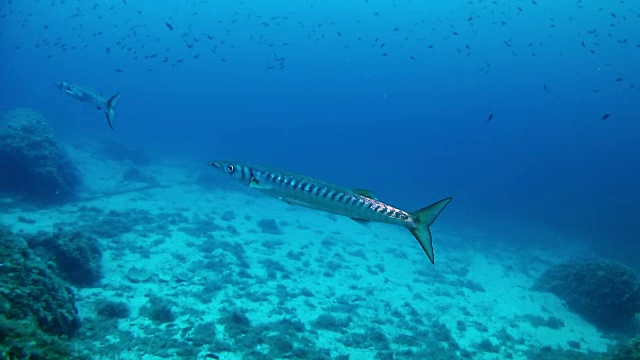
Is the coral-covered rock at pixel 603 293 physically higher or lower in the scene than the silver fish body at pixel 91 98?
lower

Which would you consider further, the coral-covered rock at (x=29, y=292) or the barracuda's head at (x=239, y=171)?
the barracuda's head at (x=239, y=171)

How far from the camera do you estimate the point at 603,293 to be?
15.8m

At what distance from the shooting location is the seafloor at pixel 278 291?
9.40m

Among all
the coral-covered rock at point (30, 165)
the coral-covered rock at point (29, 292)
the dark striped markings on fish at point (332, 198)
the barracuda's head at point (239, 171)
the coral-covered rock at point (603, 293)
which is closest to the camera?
the coral-covered rock at point (29, 292)

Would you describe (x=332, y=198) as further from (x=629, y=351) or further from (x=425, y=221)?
(x=629, y=351)

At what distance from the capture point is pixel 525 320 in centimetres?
1506

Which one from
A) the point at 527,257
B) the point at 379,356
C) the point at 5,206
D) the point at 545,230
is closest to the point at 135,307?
the point at 379,356

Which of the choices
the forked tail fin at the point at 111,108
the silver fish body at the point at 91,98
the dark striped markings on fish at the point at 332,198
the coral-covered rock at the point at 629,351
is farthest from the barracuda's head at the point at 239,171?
the coral-covered rock at the point at 629,351

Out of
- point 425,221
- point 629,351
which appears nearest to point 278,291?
point 425,221

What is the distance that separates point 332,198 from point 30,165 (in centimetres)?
2018

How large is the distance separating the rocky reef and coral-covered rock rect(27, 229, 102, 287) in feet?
12.1

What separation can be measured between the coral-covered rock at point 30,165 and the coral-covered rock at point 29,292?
47.5 ft

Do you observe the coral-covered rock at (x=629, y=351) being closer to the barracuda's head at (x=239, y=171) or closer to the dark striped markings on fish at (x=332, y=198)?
the dark striped markings on fish at (x=332, y=198)

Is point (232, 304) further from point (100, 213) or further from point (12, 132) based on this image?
point (12, 132)
